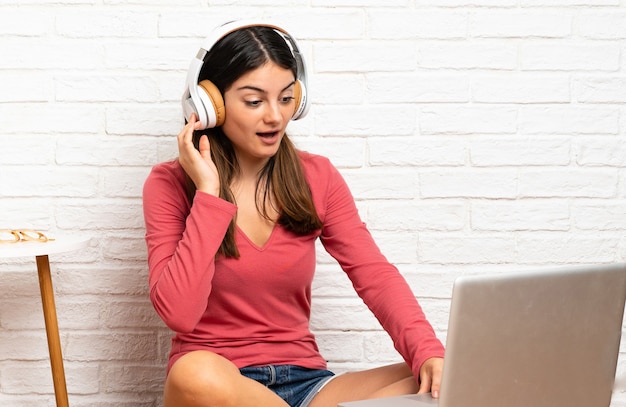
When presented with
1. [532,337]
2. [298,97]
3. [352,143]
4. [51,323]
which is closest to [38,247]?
[51,323]

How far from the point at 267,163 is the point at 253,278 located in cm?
25

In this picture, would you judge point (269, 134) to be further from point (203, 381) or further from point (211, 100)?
point (203, 381)

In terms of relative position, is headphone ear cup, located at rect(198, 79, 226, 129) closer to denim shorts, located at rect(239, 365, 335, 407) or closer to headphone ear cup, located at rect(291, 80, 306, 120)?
headphone ear cup, located at rect(291, 80, 306, 120)

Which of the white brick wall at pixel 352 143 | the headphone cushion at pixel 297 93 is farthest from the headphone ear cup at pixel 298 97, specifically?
the white brick wall at pixel 352 143


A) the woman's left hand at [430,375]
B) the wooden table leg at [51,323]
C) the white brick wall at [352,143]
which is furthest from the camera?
the white brick wall at [352,143]

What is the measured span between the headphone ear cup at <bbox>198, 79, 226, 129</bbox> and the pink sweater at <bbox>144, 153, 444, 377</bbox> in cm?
15

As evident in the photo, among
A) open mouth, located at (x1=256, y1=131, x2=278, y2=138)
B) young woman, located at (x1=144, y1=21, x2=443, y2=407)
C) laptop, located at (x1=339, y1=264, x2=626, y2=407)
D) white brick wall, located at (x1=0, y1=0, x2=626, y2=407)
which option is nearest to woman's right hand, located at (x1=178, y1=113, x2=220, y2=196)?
young woman, located at (x1=144, y1=21, x2=443, y2=407)

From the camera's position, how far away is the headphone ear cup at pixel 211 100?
1601 millimetres

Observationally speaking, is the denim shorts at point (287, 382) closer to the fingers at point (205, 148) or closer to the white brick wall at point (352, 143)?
the fingers at point (205, 148)

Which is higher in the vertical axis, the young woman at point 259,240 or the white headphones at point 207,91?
the white headphones at point 207,91

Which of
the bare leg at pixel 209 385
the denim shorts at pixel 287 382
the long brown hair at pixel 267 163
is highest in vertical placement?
the long brown hair at pixel 267 163

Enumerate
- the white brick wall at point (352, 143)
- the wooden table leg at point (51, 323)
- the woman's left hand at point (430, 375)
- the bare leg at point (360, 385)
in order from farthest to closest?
the white brick wall at point (352, 143) < the wooden table leg at point (51, 323) < the bare leg at point (360, 385) < the woman's left hand at point (430, 375)

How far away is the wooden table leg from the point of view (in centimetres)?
179

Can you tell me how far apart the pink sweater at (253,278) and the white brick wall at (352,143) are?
0.37 metres
